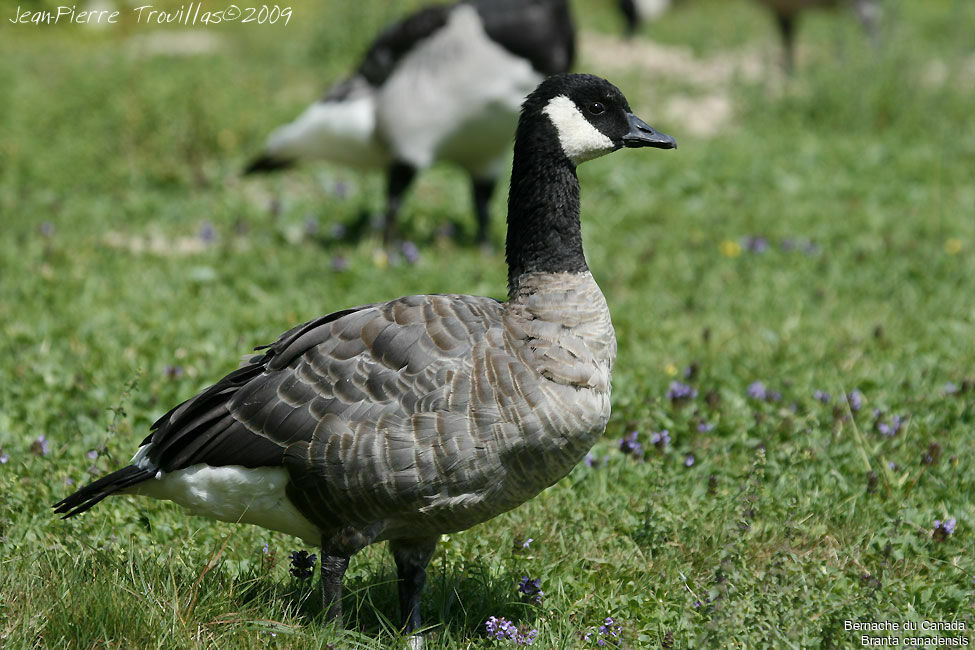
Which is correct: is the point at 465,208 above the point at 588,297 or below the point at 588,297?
below

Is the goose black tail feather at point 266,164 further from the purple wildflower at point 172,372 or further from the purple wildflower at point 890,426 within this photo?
the purple wildflower at point 890,426

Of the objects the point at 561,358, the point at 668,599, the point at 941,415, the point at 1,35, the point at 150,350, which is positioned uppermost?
the point at 1,35

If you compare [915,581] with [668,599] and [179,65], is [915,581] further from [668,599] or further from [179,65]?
[179,65]

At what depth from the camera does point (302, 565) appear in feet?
12.0

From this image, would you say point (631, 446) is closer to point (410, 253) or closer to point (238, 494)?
point (238, 494)

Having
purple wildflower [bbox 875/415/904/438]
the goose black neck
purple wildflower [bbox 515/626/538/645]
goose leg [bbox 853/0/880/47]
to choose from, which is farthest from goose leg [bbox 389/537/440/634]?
goose leg [bbox 853/0/880/47]

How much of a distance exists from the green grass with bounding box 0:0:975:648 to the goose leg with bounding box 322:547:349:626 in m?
0.11

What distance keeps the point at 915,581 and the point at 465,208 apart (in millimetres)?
6032

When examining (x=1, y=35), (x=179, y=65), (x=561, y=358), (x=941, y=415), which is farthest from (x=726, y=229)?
(x=1, y=35)

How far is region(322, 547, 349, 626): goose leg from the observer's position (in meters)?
3.45

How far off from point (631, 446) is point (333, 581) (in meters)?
1.70

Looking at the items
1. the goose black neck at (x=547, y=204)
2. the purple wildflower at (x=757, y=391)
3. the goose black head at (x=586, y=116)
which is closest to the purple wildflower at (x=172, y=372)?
the goose black neck at (x=547, y=204)

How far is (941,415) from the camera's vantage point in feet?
16.7

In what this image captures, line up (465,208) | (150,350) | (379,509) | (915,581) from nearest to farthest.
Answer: (379,509), (915,581), (150,350), (465,208)
